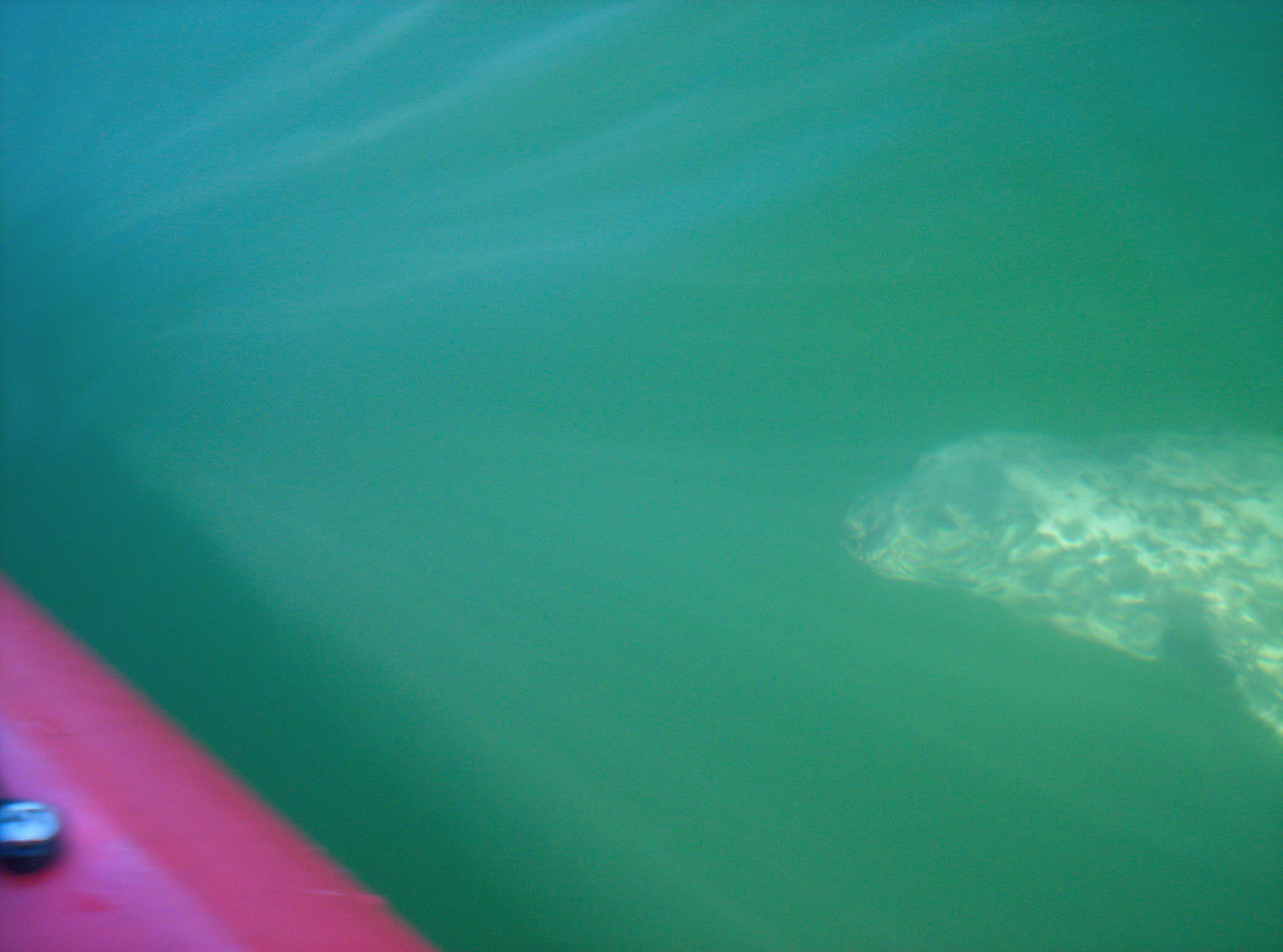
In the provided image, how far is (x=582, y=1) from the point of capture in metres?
4.20

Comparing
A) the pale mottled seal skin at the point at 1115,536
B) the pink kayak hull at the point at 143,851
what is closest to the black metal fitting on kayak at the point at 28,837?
the pink kayak hull at the point at 143,851

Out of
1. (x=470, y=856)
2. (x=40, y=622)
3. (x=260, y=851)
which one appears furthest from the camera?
(x=470, y=856)

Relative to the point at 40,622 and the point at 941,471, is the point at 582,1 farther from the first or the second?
the point at 40,622

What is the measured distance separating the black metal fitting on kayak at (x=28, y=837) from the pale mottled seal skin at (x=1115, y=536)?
2711 mm

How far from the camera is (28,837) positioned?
46.0 inches

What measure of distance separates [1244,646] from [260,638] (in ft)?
12.6

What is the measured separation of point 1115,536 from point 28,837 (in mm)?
3605

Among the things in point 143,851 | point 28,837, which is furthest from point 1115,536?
point 28,837

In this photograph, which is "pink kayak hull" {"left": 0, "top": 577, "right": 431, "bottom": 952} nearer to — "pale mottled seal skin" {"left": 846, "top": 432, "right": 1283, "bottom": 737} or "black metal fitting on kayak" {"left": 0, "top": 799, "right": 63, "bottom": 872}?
"black metal fitting on kayak" {"left": 0, "top": 799, "right": 63, "bottom": 872}

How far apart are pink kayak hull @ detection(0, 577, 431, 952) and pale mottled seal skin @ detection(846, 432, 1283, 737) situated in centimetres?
240

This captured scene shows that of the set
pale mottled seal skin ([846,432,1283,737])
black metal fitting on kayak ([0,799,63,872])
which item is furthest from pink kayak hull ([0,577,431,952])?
pale mottled seal skin ([846,432,1283,737])

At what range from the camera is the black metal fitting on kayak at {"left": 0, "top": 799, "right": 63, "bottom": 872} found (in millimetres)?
1164

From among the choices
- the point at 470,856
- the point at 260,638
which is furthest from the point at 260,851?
the point at 260,638

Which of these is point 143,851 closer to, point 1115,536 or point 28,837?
point 28,837
